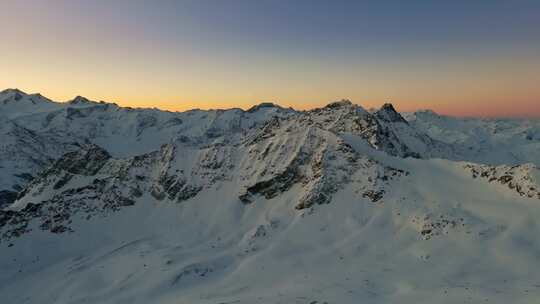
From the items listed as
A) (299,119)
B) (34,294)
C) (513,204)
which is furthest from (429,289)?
(299,119)

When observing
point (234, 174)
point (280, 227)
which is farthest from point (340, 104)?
point (280, 227)

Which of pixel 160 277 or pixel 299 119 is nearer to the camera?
pixel 160 277

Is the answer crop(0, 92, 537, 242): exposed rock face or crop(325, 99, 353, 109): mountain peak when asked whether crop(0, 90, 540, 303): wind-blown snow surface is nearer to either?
crop(0, 92, 537, 242): exposed rock face

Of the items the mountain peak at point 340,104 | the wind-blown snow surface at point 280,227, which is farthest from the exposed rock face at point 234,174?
the mountain peak at point 340,104

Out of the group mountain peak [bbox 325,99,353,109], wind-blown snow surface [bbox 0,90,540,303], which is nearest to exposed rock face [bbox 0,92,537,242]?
wind-blown snow surface [bbox 0,90,540,303]

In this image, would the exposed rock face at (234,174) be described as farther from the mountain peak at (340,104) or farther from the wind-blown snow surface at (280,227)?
the mountain peak at (340,104)

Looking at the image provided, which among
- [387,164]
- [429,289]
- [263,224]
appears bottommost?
[429,289]

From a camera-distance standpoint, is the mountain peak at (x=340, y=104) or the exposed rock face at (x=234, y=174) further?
the mountain peak at (x=340, y=104)

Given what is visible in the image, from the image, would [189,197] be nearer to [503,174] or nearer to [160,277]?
[160,277]
